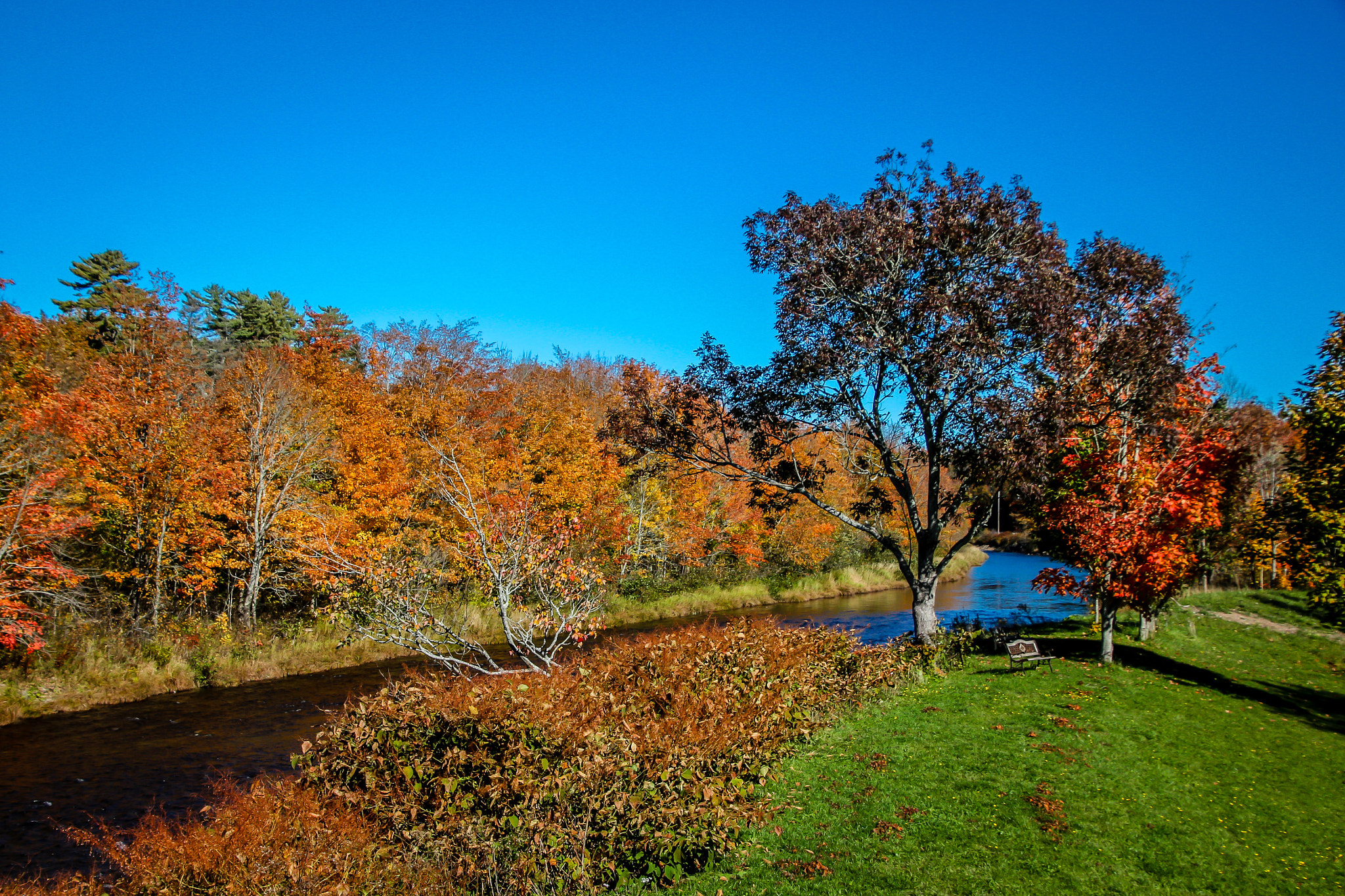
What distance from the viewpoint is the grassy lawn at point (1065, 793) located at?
6.50 metres

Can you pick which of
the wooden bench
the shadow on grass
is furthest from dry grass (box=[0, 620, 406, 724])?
the shadow on grass

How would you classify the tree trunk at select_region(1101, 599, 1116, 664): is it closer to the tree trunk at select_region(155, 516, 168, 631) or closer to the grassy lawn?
the grassy lawn

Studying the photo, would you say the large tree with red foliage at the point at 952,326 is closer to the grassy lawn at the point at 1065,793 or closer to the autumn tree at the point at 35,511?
the grassy lawn at the point at 1065,793

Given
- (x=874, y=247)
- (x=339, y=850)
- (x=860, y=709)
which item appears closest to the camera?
(x=339, y=850)

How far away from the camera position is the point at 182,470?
20.5 metres

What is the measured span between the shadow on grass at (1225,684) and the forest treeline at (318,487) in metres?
2.57

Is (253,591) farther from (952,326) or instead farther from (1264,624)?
(1264,624)

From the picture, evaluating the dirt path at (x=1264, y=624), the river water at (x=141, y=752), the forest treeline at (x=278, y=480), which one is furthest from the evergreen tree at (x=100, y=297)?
the dirt path at (x=1264, y=624)

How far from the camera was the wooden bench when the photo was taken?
571 inches

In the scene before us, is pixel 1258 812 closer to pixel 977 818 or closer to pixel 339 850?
pixel 977 818

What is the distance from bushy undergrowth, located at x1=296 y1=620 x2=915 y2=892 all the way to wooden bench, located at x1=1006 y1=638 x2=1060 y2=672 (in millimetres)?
9824

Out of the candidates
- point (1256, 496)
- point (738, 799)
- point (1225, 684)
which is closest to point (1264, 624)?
point (1256, 496)

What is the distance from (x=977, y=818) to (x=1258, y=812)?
3.76m

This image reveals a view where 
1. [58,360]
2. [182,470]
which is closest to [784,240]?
[182,470]
